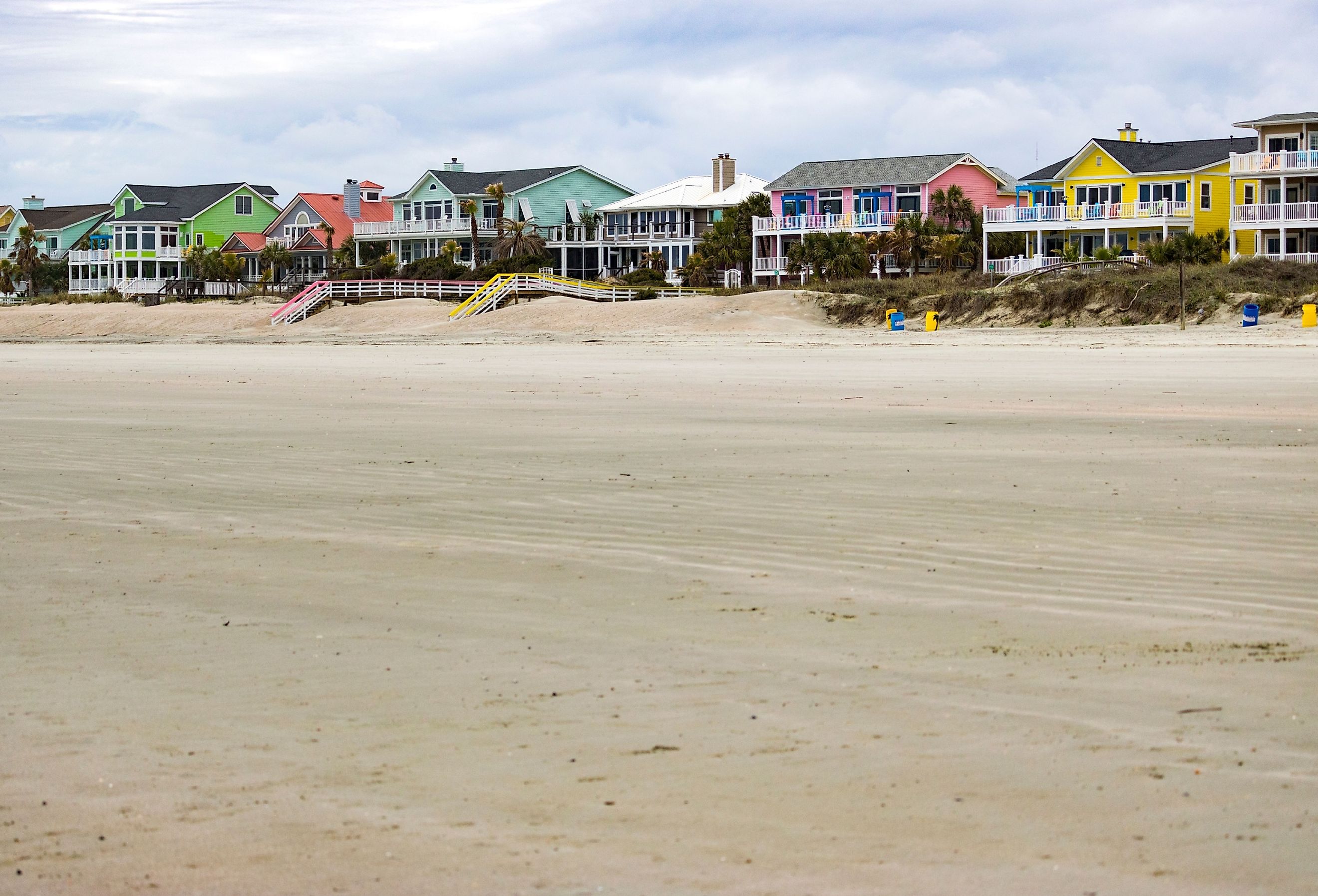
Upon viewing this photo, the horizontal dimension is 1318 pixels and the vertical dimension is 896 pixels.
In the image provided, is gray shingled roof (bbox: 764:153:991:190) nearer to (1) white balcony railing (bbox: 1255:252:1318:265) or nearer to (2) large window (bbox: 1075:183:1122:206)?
(2) large window (bbox: 1075:183:1122:206)

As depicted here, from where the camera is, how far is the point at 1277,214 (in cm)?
5419

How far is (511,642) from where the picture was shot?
5.29 metres

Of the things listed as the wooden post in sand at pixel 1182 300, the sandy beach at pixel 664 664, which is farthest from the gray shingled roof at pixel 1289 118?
the sandy beach at pixel 664 664

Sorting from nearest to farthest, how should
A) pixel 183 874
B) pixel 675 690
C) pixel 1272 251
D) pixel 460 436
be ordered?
pixel 183 874
pixel 675 690
pixel 460 436
pixel 1272 251

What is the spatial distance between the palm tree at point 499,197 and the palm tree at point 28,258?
35.2 metres

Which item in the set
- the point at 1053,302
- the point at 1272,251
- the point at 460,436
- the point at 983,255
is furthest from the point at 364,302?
the point at 460,436

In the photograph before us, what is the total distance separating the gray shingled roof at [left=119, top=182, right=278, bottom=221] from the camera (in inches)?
3725

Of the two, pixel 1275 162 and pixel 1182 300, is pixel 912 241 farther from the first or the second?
pixel 1182 300

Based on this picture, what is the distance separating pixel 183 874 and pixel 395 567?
11.3 feet

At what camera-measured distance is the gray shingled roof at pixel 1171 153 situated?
6006cm

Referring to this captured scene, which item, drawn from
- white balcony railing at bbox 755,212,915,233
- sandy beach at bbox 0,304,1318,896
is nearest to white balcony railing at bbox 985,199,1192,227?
white balcony railing at bbox 755,212,915,233

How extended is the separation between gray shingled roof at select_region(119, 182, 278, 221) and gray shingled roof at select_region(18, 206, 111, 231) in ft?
19.3

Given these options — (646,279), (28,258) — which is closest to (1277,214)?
(646,279)

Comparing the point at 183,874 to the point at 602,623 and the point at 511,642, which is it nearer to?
the point at 511,642
